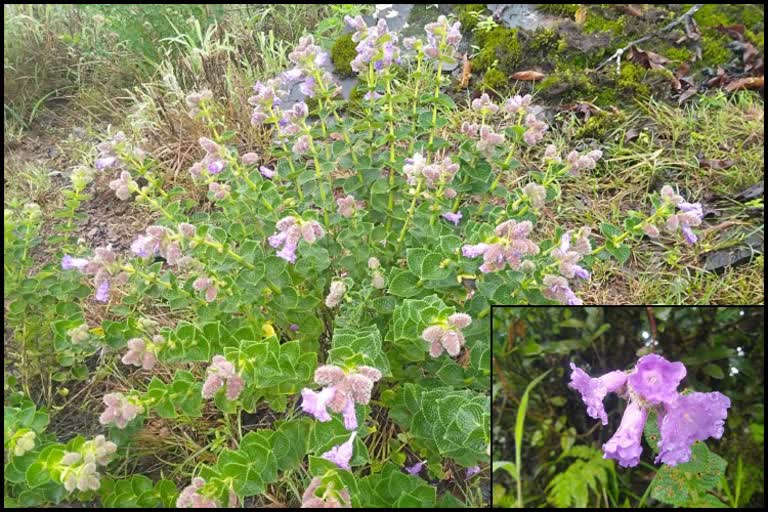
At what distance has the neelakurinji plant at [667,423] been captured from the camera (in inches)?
49.6

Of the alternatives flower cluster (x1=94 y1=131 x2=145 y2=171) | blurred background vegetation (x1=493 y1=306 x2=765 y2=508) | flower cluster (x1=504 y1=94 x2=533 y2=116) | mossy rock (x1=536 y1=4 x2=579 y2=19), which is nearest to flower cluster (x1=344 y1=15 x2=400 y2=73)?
flower cluster (x1=504 y1=94 x2=533 y2=116)

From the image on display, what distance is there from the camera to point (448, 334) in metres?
1.60

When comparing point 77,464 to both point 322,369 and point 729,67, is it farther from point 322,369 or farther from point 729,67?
point 729,67

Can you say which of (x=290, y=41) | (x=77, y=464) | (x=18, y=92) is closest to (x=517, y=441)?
(x=77, y=464)

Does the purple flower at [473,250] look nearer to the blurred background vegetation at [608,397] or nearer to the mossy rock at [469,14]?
→ the blurred background vegetation at [608,397]

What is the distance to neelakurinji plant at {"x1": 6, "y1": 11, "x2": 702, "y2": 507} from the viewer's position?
1611mm

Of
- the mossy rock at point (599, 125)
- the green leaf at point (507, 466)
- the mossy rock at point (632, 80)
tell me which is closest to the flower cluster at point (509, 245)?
the green leaf at point (507, 466)

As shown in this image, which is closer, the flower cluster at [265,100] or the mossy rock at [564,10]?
the flower cluster at [265,100]

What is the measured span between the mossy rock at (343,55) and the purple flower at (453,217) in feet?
6.49

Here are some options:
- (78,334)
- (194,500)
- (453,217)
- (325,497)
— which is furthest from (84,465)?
(453,217)

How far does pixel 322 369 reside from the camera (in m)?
1.48

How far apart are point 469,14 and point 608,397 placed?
346 centimetres

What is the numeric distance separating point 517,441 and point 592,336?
440 millimetres

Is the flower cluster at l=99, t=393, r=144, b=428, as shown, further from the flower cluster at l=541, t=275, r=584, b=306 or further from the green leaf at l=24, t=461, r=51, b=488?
the flower cluster at l=541, t=275, r=584, b=306
